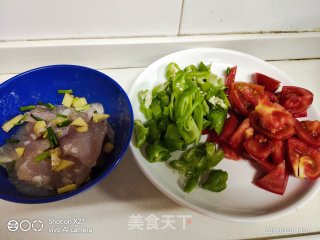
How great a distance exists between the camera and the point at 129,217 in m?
0.73

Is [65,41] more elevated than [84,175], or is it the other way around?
[65,41]

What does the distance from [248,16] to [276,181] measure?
54cm

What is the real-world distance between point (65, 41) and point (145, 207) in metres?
0.55

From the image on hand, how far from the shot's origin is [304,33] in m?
1.06

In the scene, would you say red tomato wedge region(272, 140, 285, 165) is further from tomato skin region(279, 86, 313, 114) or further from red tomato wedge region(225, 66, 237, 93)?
red tomato wedge region(225, 66, 237, 93)

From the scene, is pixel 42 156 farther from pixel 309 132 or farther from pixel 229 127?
pixel 309 132

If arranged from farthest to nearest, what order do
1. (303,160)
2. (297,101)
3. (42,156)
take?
(297,101)
(303,160)
(42,156)

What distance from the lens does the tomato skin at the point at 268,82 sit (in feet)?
3.04

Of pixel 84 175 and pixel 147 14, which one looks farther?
pixel 147 14

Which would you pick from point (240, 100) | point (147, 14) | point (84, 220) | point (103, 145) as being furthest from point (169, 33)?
point (84, 220)

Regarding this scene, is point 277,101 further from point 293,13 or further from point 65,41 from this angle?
point 65,41

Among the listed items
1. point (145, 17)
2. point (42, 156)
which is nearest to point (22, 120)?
point (42, 156)

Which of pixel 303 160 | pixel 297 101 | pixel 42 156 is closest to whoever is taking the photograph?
pixel 42 156

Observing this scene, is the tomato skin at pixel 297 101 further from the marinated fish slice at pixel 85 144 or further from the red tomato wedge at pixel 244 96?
the marinated fish slice at pixel 85 144
